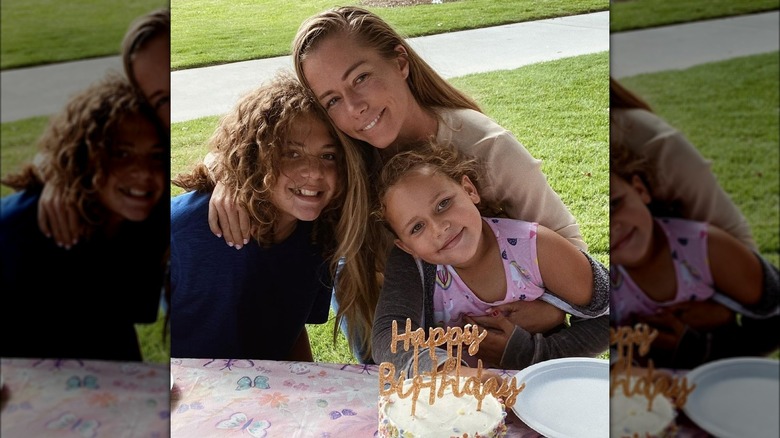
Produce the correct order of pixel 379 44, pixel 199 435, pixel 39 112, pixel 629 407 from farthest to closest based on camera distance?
pixel 379 44 < pixel 199 435 < pixel 629 407 < pixel 39 112

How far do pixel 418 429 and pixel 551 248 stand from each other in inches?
30.2

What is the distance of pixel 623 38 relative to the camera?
0.63 meters

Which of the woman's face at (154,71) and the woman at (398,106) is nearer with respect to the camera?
the woman's face at (154,71)

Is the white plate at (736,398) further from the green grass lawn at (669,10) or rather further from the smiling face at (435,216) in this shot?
the smiling face at (435,216)

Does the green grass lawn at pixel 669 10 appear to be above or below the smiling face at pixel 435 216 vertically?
above

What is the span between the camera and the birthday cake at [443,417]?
1832 millimetres

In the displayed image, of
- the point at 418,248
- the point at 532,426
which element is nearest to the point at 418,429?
the point at 532,426

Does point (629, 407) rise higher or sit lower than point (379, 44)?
lower

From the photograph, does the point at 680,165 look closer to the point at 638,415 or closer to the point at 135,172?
the point at 638,415

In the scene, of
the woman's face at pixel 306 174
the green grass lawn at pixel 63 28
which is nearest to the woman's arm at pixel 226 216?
the woman's face at pixel 306 174

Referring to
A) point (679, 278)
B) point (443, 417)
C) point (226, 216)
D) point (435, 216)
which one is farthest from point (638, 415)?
point (226, 216)

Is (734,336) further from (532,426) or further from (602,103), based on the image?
(602,103)

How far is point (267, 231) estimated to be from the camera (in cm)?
249

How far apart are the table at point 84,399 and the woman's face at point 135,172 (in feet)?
0.36
